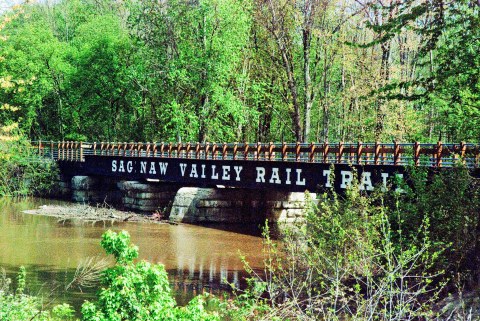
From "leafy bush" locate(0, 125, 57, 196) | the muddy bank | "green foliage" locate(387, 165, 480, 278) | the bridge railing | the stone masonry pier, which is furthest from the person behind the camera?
"leafy bush" locate(0, 125, 57, 196)

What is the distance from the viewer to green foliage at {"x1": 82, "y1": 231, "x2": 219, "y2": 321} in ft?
32.4

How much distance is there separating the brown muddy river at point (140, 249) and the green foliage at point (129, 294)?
22.5 feet

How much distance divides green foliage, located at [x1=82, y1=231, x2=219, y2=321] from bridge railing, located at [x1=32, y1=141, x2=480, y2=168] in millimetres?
9321

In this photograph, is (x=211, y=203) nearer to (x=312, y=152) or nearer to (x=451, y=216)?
(x=312, y=152)

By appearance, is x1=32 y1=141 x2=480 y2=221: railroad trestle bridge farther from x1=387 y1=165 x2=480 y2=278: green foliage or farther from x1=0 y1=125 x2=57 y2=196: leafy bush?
x1=387 y1=165 x2=480 y2=278: green foliage

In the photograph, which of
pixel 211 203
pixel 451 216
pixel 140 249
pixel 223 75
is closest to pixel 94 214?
pixel 211 203

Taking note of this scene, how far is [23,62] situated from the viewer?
5819 cm

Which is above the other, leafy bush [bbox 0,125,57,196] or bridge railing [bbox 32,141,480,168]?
bridge railing [bbox 32,141,480,168]

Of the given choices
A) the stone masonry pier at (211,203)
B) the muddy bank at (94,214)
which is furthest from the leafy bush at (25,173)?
the muddy bank at (94,214)

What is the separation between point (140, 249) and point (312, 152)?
26.7ft

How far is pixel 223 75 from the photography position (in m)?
46.4

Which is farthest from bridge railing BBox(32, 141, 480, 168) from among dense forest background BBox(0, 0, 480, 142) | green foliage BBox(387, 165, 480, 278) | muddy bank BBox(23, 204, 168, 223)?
muddy bank BBox(23, 204, 168, 223)

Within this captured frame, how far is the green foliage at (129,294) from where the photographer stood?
32.4 ft

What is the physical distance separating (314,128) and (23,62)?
77.1 ft
